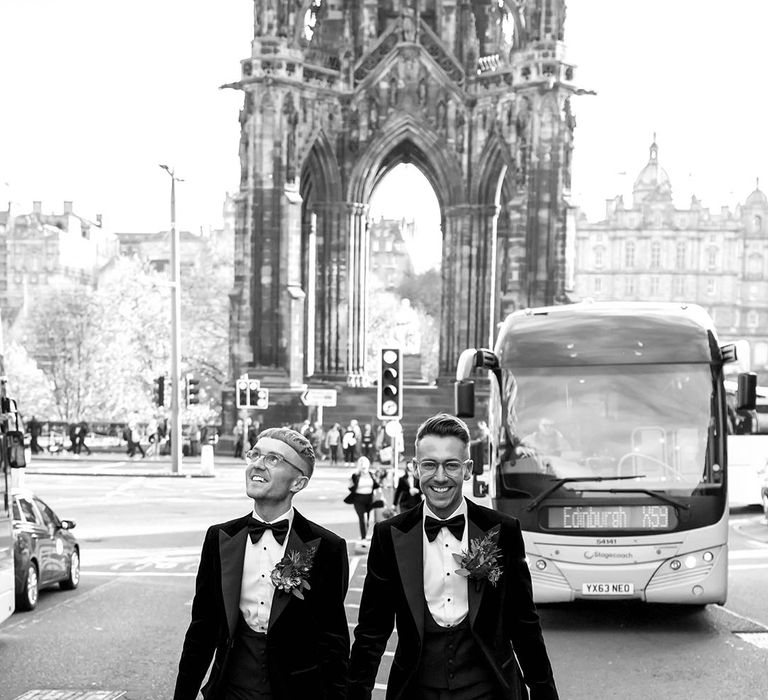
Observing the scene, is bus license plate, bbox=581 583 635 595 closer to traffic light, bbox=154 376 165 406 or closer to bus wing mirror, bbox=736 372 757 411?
bus wing mirror, bbox=736 372 757 411

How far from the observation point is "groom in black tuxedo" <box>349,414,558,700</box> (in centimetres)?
464

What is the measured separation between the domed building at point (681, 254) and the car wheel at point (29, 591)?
10636cm

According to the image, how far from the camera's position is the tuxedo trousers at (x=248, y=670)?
4.64 m

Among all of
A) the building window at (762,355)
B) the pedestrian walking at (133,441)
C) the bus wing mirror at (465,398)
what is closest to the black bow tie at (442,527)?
the bus wing mirror at (465,398)

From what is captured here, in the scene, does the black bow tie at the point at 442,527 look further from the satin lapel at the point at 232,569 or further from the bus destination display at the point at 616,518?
the bus destination display at the point at 616,518

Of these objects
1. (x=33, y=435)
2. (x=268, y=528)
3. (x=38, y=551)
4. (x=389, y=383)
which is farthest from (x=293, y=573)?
(x=33, y=435)

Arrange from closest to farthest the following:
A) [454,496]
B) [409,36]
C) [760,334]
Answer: [454,496], [409,36], [760,334]

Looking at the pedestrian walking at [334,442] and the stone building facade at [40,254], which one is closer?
the pedestrian walking at [334,442]

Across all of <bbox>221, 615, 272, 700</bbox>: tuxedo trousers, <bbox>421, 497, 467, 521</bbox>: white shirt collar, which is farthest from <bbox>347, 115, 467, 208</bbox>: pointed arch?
<bbox>221, 615, 272, 700</bbox>: tuxedo trousers

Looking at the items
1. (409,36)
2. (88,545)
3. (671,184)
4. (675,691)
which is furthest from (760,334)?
(675,691)

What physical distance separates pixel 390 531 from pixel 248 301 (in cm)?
4340

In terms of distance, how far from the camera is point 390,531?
483 cm

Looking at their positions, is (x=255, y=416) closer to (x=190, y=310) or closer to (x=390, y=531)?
(x=190, y=310)

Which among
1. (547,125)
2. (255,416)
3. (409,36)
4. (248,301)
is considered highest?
(409,36)
